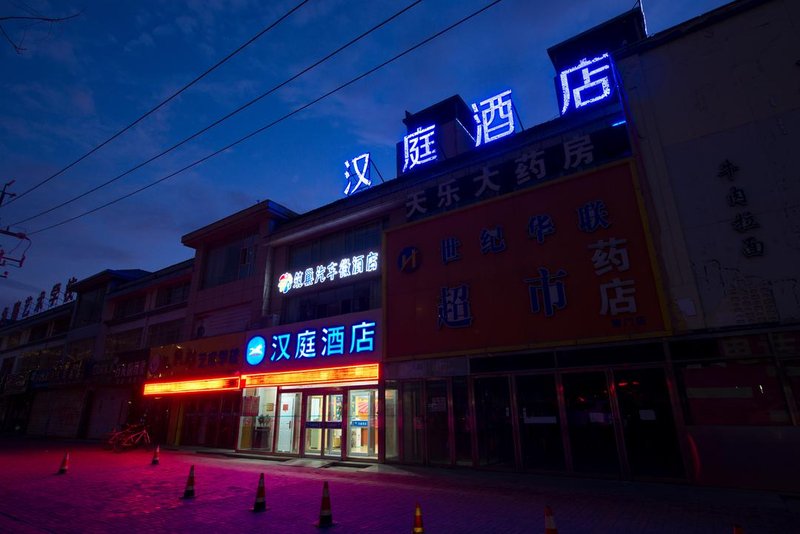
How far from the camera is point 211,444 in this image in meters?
21.3

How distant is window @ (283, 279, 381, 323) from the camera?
Result: 18062 millimetres

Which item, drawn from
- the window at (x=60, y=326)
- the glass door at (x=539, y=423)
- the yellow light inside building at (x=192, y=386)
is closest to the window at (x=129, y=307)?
the yellow light inside building at (x=192, y=386)

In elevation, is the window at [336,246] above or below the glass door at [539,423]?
above

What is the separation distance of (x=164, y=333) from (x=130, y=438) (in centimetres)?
780

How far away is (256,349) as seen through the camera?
1994 cm

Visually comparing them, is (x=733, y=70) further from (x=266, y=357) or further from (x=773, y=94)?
(x=266, y=357)

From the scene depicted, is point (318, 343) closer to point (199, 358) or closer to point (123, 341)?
point (199, 358)

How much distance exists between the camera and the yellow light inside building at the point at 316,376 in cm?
1609

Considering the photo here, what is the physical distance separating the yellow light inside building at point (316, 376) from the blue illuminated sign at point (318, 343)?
600mm

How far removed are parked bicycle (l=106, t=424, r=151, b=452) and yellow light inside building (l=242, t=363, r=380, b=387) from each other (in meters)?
7.29

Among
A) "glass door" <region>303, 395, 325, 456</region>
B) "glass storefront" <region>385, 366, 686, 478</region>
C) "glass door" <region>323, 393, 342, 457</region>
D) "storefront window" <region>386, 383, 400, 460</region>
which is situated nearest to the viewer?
"glass storefront" <region>385, 366, 686, 478</region>

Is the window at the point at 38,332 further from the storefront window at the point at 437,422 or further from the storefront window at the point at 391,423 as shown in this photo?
the storefront window at the point at 437,422

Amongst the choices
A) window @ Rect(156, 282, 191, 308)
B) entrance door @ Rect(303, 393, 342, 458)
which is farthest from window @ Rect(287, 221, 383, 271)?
window @ Rect(156, 282, 191, 308)

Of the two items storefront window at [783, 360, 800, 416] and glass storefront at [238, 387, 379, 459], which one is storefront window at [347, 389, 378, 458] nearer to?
glass storefront at [238, 387, 379, 459]
